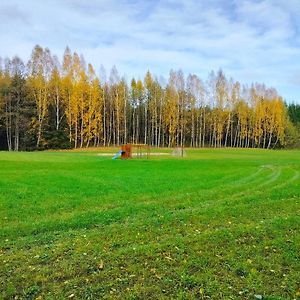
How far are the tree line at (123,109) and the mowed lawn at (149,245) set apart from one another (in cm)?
5182

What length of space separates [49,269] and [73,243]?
1.61 metres

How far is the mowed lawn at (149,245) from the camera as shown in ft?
18.9

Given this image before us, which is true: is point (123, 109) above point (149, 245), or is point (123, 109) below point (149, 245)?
above

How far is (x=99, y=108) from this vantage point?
71000mm

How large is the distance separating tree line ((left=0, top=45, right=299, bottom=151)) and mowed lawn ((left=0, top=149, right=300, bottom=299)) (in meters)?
51.8

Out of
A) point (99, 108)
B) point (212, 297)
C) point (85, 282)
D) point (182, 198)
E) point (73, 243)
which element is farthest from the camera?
point (99, 108)

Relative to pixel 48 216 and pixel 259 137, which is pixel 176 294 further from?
pixel 259 137

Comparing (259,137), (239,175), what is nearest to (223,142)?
(259,137)

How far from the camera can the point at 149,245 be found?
25.7ft

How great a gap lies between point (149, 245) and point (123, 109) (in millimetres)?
68823

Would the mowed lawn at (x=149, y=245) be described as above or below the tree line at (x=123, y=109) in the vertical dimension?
below

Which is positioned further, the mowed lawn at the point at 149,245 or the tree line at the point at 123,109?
the tree line at the point at 123,109

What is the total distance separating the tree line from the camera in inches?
2537

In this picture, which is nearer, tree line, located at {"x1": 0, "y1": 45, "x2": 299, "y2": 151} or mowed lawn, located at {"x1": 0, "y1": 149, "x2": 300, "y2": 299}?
mowed lawn, located at {"x1": 0, "y1": 149, "x2": 300, "y2": 299}
